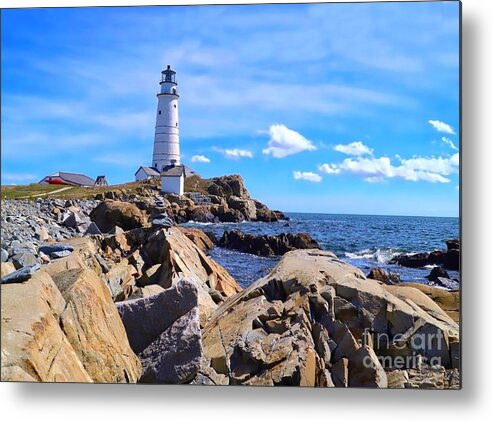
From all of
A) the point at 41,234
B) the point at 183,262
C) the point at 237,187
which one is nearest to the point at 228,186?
the point at 237,187

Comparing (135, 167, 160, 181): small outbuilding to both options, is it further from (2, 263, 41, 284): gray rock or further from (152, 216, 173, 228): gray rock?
(2, 263, 41, 284): gray rock

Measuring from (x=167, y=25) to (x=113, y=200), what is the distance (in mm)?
1596

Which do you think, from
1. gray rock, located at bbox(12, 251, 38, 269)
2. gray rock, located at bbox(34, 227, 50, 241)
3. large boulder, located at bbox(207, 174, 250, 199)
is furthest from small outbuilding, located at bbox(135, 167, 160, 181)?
gray rock, located at bbox(12, 251, 38, 269)

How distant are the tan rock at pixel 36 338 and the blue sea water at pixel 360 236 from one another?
159 centimetres

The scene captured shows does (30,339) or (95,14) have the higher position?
(95,14)

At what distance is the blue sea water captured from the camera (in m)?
4.65

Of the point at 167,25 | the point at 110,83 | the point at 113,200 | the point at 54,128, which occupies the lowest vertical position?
the point at 113,200

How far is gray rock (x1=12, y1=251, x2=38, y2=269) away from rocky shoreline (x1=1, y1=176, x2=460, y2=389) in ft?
0.05

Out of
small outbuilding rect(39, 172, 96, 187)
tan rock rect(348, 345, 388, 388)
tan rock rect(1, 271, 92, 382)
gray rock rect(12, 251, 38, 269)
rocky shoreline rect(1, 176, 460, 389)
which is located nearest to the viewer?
tan rock rect(1, 271, 92, 382)

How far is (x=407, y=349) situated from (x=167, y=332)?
1.88m

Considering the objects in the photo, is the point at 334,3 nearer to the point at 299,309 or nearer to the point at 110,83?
the point at 110,83

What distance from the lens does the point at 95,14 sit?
4.80 m

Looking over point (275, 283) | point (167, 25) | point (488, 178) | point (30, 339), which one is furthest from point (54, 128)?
point (488, 178)

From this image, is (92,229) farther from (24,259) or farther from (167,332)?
(167,332)
